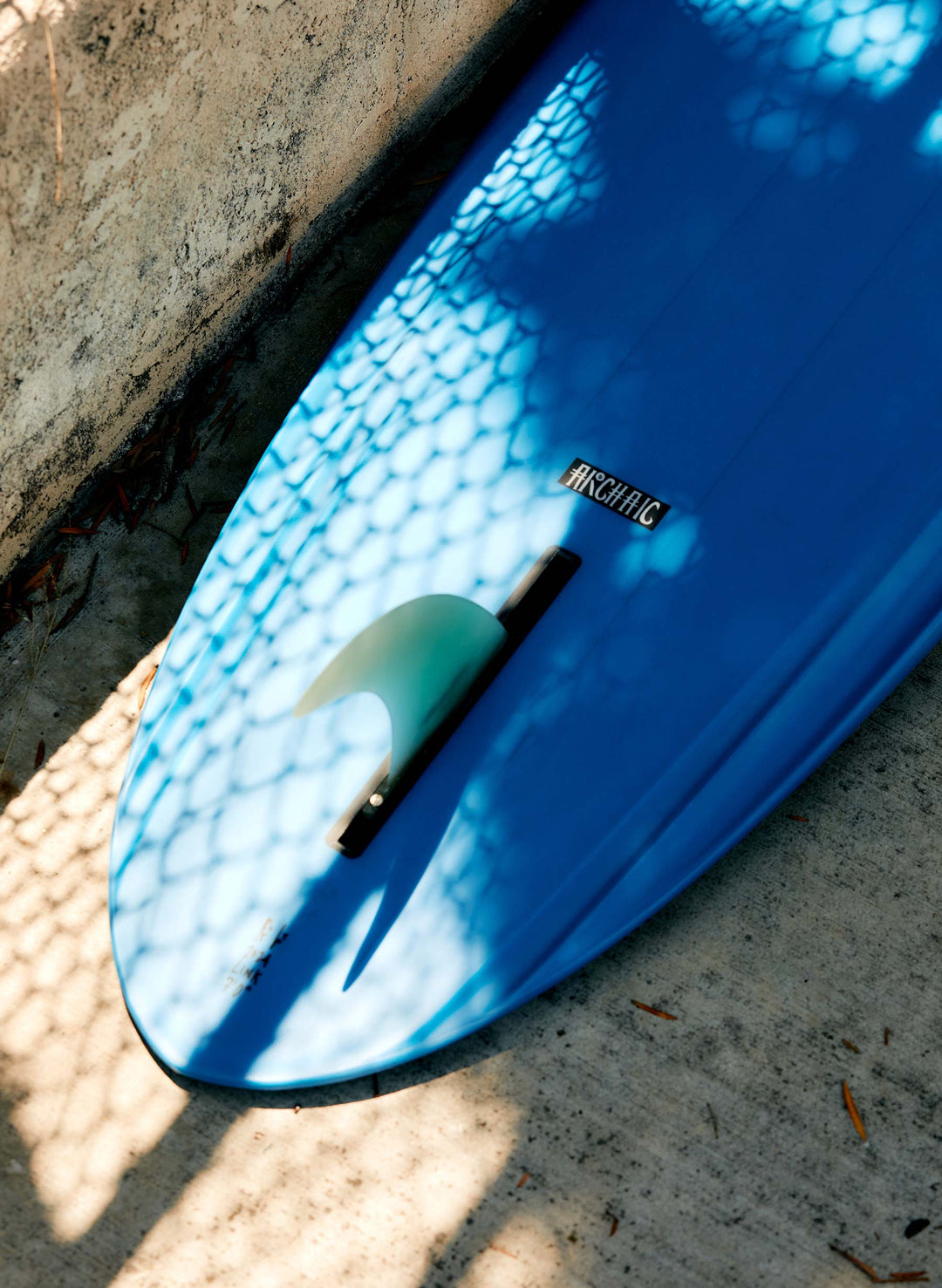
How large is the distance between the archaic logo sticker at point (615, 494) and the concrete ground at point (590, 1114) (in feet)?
1.89

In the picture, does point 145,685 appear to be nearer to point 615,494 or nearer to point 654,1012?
point 615,494

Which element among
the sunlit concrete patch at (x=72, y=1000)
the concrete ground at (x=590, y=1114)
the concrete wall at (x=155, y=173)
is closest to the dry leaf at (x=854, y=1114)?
the concrete ground at (x=590, y=1114)

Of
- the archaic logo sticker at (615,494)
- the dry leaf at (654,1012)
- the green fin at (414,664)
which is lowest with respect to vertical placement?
the dry leaf at (654,1012)

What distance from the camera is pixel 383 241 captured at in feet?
8.47

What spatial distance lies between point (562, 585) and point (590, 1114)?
0.85 m

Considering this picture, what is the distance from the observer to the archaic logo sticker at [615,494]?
5.81 feet

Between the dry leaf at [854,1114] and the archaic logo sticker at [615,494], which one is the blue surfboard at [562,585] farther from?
the dry leaf at [854,1114]

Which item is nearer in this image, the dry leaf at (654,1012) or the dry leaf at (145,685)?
the dry leaf at (654,1012)

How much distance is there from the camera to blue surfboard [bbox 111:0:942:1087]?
5.41ft

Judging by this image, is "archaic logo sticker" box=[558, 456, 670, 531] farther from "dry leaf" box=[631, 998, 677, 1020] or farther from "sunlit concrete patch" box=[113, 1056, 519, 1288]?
"sunlit concrete patch" box=[113, 1056, 519, 1288]

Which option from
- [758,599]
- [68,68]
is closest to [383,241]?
[68,68]

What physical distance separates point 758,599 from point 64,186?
1311 mm

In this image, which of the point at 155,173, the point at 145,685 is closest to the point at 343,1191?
the point at 145,685

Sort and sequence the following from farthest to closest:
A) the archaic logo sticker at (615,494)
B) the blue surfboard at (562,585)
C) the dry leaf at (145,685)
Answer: the dry leaf at (145,685), the archaic logo sticker at (615,494), the blue surfboard at (562,585)
